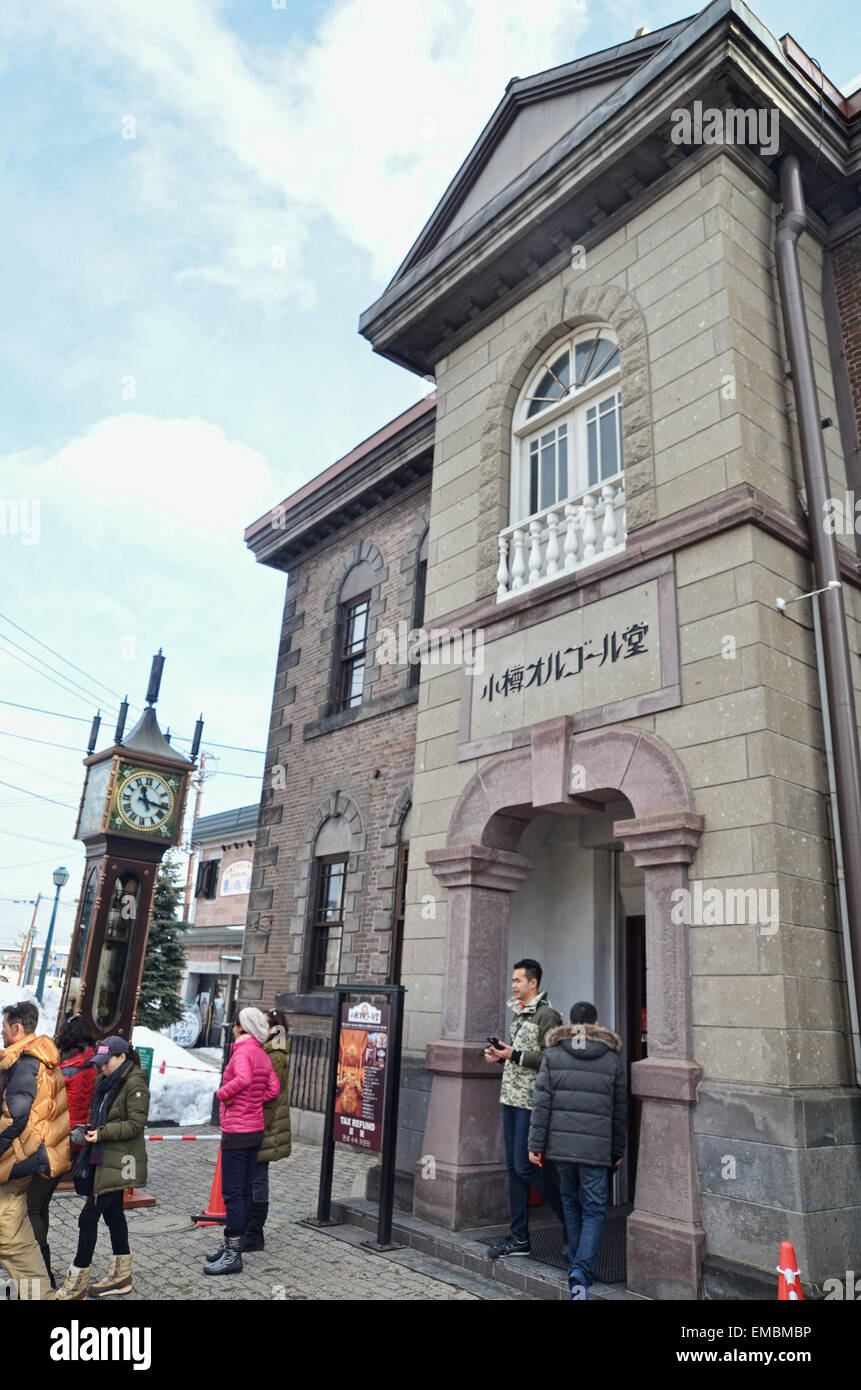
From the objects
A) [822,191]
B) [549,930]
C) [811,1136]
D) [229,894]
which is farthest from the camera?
[229,894]

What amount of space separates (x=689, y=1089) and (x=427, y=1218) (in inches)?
111

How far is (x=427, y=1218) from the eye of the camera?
24.1 ft

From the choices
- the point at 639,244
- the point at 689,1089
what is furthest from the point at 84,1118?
the point at 639,244

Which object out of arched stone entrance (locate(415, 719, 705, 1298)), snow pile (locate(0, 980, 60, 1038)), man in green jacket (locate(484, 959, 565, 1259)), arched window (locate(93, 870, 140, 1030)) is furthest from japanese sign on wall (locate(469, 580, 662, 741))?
snow pile (locate(0, 980, 60, 1038))

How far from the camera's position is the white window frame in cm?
855

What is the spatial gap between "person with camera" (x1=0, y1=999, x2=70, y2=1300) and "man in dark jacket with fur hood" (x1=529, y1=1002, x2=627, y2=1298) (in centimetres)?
287

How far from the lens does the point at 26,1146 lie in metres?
5.09

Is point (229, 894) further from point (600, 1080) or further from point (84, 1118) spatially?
point (600, 1080)

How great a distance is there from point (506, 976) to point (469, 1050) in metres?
0.81

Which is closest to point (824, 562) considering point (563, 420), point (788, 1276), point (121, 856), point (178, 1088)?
point (563, 420)

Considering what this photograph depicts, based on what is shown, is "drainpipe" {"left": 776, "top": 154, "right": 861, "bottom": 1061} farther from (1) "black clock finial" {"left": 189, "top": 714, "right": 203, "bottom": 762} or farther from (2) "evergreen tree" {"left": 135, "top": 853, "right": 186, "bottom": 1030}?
(2) "evergreen tree" {"left": 135, "top": 853, "right": 186, "bottom": 1030}

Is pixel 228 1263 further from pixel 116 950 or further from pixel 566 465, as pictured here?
pixel 566 465

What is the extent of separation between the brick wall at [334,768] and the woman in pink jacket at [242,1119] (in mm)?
5017

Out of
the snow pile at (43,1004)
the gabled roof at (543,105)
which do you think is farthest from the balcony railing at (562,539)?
the snow pile at (43,1004)
